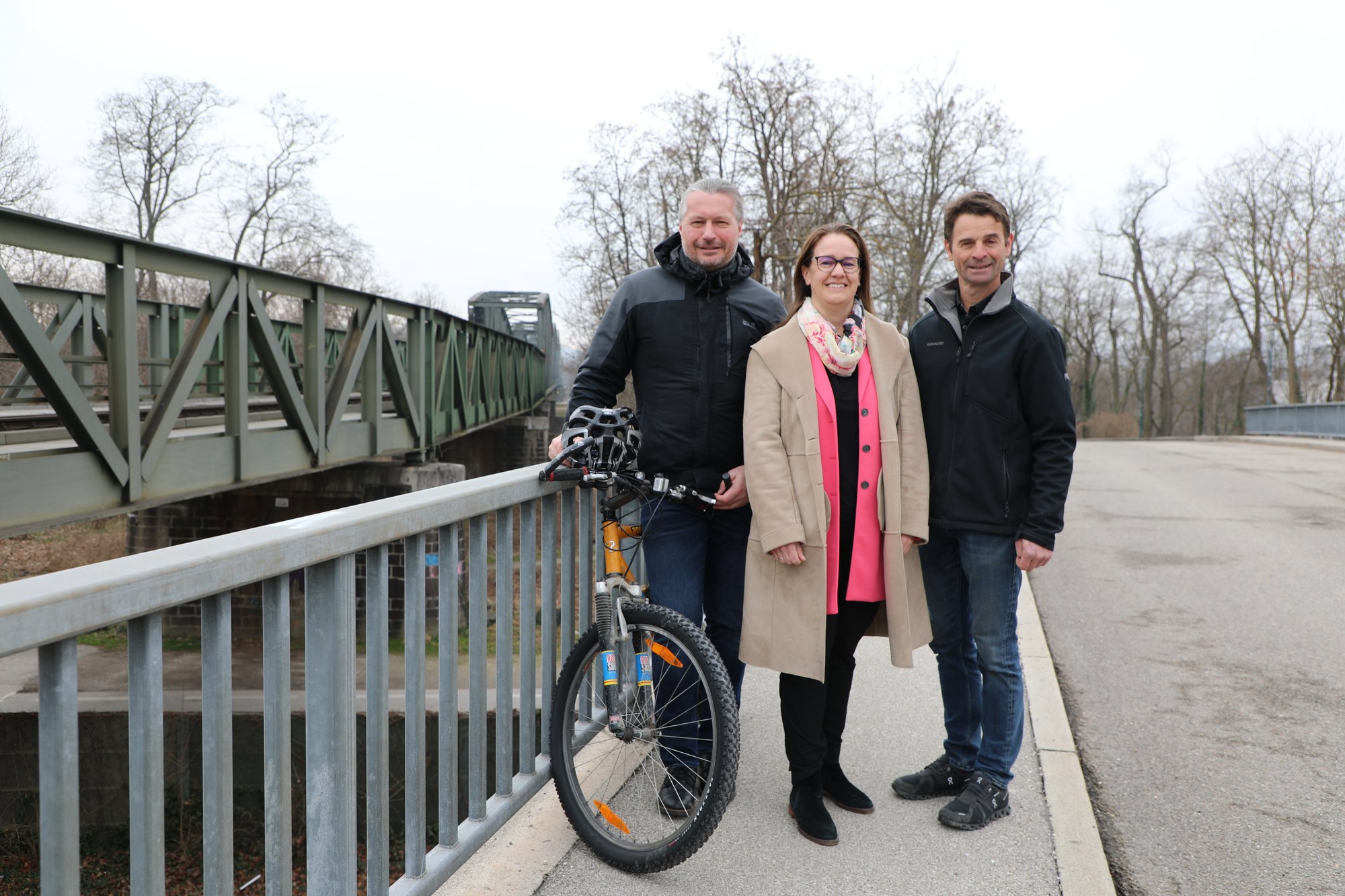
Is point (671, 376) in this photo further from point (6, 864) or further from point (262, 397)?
point (262, 397)

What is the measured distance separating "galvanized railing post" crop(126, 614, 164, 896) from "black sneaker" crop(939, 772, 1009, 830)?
90.5 inches

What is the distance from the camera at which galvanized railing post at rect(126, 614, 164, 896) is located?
1.60 m

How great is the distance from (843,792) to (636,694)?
791 mm

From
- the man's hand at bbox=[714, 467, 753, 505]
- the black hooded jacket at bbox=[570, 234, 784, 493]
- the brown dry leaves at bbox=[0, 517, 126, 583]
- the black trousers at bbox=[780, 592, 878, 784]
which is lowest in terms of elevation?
the brown dry leaves at bbox=[0, 517, 126, 583]

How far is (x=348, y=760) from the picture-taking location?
217 cm

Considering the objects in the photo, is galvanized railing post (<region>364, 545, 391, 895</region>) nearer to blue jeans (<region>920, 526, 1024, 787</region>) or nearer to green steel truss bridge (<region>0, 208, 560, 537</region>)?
blue jeans (<region>920, 526, 1024, 787</region>)

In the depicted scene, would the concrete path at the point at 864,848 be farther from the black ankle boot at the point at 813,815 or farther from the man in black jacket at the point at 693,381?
the man in black jacket at the point at 693,381

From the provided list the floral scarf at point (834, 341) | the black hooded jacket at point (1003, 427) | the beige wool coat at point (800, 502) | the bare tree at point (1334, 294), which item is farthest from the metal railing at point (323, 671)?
the bare tree at point (1334, 294)

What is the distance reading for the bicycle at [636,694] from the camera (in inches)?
110

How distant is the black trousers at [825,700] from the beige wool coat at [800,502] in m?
0.10

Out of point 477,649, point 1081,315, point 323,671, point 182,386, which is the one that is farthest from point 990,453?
point 1081,315

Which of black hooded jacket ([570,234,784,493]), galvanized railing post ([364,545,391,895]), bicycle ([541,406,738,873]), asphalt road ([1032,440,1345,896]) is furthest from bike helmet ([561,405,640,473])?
asphalt road ([1032,440,1345,896])

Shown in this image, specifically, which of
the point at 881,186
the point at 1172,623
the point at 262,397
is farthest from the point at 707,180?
the point at 881,186

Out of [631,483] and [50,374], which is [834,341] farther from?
[50,374]
